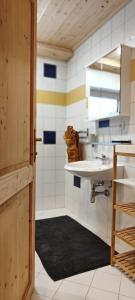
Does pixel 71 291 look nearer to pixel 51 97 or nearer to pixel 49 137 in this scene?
pixel 49 137

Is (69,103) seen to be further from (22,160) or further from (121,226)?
(22,160)

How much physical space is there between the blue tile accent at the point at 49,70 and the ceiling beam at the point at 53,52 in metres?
0.12

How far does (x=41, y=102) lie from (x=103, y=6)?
1.39 metres

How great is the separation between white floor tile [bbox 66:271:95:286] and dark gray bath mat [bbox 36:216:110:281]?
1.4 inches

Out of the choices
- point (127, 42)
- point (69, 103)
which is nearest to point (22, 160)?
point (127, 42)

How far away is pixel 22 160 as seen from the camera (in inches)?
45.9

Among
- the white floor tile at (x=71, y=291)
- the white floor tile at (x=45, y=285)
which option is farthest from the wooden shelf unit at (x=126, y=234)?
the white floor tile at (x=45, y=285)

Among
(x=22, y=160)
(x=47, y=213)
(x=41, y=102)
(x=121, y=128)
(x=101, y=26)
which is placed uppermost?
(x=101, y=26)

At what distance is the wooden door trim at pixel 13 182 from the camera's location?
34.0 inches

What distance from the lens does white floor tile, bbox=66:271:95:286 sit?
1564 millimetres

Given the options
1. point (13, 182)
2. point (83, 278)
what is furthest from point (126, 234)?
point (13, 182)

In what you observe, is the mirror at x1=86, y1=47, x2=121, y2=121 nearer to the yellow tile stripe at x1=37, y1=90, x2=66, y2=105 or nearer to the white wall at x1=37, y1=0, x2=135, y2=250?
the white wall at x1=37, y1=0, x2=135, y2=250

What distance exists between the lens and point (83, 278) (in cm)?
160

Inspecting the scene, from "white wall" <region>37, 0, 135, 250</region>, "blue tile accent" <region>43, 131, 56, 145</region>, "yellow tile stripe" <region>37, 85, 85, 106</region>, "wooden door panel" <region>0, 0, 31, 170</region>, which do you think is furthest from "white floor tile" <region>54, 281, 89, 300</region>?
"yellow tile stripe" <region>37, 85, 85, 106</region>
